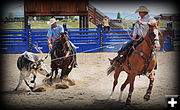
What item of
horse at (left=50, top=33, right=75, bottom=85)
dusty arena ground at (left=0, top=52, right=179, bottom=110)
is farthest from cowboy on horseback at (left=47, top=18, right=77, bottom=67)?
dusty arena ground at (left=0, top=52, right=179, bottom=110)

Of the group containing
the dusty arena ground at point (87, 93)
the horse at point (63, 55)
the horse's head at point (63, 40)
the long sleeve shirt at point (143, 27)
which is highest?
the long sleeve shirt at point (143, 27)

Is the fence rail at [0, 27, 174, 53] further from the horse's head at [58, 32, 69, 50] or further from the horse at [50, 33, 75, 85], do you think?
the horse's head at [58, 32, 69, 50]

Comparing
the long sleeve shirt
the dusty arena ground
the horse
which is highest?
the long sleeve shirt

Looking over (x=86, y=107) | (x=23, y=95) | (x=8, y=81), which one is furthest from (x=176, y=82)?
(x=8, y=81)

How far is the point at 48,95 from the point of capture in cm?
656

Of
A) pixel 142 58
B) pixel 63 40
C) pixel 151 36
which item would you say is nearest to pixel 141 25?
pixel 151 36

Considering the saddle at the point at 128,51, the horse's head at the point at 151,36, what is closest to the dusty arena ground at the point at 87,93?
the saddle at the point at 128,51

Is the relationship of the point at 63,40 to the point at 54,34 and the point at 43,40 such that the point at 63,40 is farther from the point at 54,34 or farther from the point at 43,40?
the point at 43,40

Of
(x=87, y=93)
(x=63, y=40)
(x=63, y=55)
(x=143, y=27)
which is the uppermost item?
(x=143, y=27)

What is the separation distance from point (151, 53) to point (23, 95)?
11.0 feet

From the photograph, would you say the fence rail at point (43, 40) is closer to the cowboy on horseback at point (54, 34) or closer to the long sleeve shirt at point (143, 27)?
the cowboy on horseback at point (54, 34)

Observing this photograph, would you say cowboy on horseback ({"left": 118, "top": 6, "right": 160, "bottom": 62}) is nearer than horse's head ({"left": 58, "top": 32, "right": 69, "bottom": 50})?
Yes

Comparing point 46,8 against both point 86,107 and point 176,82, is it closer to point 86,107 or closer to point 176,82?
point 176,82

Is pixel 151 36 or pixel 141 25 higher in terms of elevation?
pixel 141 25
